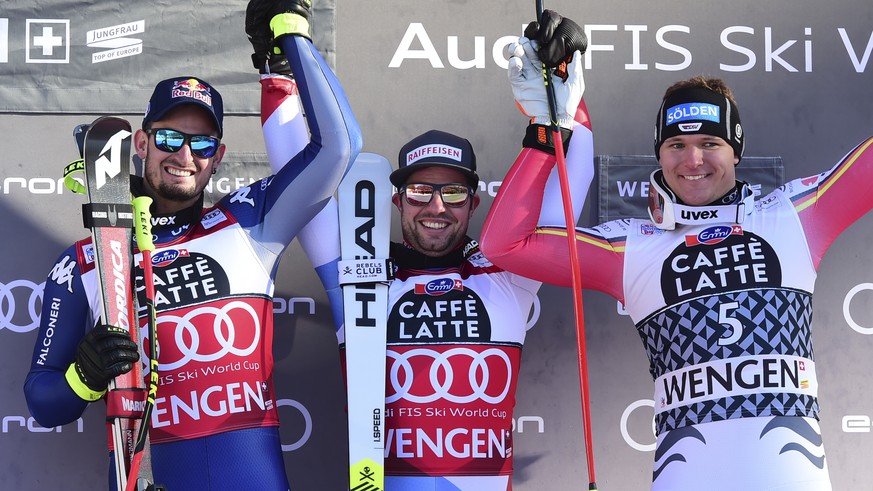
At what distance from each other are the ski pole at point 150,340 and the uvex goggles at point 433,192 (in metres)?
0.85

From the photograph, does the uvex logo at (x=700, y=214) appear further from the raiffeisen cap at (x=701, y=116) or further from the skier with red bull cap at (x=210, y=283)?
the skier with red bull cap at (x=210, y=283)

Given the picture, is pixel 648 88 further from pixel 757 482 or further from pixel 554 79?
pixel 757 482

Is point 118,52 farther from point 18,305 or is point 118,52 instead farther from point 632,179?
point 632,179

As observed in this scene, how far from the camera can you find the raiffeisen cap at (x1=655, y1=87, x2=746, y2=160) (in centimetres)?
286

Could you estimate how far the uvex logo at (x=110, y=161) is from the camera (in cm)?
271

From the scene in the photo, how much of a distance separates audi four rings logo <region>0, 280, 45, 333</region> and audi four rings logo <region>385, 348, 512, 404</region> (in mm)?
1466

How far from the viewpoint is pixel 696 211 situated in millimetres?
2857

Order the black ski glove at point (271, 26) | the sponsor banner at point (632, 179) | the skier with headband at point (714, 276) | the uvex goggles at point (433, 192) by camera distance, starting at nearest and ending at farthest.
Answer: the skier with headband at point (714, 276), the black ski glove at point (271, 26), the uvex goggles at point (433, 192), the sponsor banner at point (632, 179)

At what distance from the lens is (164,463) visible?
2.88m

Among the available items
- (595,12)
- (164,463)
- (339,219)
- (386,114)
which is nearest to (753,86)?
(595,12)

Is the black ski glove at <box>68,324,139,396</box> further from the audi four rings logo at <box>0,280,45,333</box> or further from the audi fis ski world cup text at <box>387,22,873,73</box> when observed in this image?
the audi fis ski world cup text at <box>387,22,873,73</box>

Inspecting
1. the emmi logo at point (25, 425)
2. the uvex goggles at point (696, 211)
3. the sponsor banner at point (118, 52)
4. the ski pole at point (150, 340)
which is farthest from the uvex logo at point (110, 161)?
the uvex goggles at point (696, 211)

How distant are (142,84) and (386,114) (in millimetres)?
915

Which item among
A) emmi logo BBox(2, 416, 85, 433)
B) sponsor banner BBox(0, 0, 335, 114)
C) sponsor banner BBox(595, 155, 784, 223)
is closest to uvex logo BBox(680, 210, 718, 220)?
sponsor banner BBox(595, 155, 784, 223)
